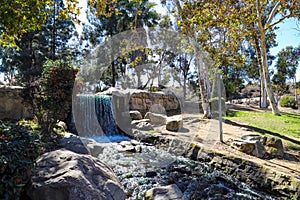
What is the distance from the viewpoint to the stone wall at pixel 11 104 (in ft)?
22.4

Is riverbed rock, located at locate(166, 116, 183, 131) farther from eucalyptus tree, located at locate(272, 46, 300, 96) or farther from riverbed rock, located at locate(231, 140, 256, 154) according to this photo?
eucalyptus tree, located at locate(272, 46, 300, 96)

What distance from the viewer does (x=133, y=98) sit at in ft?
33.6

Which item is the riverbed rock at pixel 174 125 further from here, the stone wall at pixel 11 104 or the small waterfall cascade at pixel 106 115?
the stone wall at pixel 11 104

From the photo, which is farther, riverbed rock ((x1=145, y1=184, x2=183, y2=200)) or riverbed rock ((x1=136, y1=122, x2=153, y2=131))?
riverbed rock ((x1=136, y1=122, x2=153, y2=131))

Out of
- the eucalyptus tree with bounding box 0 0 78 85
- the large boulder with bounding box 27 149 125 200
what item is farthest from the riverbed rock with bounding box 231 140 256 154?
the eucalyptus tree with bounding box 0 0 78 85

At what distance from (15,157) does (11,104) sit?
21.1ft

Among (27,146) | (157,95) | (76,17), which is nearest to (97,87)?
(157,95)

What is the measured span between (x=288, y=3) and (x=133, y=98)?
7.75 meters

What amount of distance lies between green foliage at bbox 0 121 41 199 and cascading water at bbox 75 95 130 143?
582 cm

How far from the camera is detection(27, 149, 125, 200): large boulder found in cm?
190

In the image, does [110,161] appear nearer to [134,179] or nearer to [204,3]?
[134,179]

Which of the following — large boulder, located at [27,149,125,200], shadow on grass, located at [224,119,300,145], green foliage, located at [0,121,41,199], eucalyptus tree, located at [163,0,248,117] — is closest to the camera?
green foliage, located at [0,121,41,199]

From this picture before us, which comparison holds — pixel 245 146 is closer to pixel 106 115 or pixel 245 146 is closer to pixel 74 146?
pixel 74 146

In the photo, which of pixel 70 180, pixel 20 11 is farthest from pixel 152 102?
pixel 70 180
